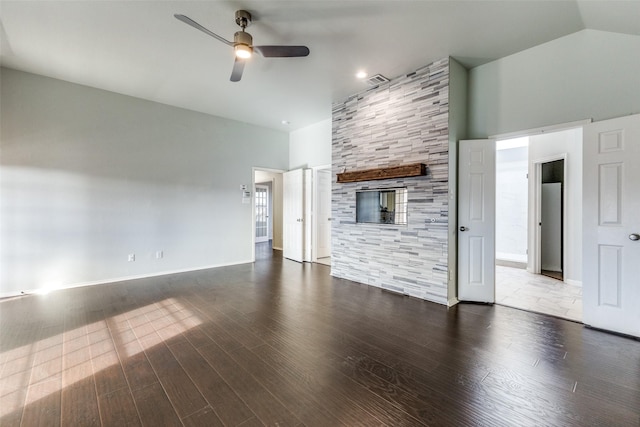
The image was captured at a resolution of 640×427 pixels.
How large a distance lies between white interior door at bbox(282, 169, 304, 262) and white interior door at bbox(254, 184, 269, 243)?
310 centimetres

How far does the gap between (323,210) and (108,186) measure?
4.07 metres

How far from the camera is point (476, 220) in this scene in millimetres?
3533

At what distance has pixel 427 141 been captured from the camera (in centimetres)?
359

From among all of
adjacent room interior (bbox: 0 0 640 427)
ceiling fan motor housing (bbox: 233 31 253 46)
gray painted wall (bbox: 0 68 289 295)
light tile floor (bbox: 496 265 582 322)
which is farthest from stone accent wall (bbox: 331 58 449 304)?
gray painted wall (bbox: 0 68 289 295)

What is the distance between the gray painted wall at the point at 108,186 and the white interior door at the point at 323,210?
5.55ft

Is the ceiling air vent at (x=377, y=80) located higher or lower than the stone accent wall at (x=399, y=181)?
higher

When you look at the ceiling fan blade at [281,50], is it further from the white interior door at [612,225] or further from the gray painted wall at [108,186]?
the gray painted wall at [108,186]

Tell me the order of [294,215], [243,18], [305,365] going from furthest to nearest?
[294,215]
[243,18]
[305,365]

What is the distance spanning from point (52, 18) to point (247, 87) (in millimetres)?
2193

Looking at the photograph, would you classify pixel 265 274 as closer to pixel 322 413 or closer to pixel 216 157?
pixel 216 157

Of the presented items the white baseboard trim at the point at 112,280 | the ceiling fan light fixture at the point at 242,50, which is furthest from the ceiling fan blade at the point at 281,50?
the white baseboard trim at the point at 112,280

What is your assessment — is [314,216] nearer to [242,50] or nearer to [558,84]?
[242,50]

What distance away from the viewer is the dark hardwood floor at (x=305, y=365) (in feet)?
5.32

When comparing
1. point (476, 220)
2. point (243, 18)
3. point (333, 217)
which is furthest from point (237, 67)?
point (476, 220)
